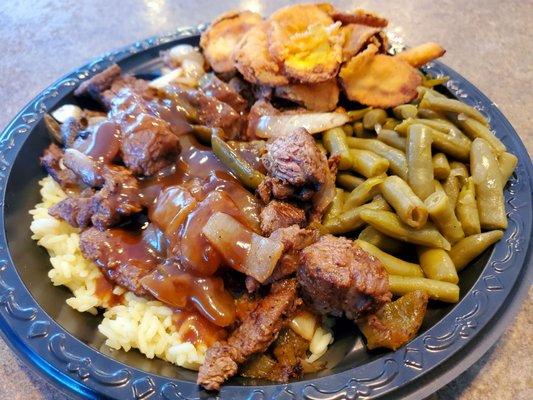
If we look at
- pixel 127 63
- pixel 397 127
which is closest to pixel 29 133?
pixel 127 63

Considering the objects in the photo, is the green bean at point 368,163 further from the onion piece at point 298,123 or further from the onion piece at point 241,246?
the onion piece at point 241,246

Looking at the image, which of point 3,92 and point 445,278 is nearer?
point 445,278

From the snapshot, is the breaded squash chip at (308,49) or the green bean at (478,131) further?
the breaded squash chip at (308,49)

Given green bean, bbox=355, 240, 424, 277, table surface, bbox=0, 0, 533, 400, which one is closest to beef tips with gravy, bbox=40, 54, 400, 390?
green bean, bbox=355, 240, 424, 277

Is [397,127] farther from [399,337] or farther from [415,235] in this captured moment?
[399,337]

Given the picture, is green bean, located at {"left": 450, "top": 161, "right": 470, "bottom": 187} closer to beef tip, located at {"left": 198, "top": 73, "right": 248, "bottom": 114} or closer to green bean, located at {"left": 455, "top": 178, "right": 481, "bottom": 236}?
green bean, located at {"left": 455, "top": 178, "right": 481, "bottom": 236}


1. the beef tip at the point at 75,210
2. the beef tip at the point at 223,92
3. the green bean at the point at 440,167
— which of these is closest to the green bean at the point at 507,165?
the green bean at the point at 440,167

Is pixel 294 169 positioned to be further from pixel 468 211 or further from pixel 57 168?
pixel 57 168
